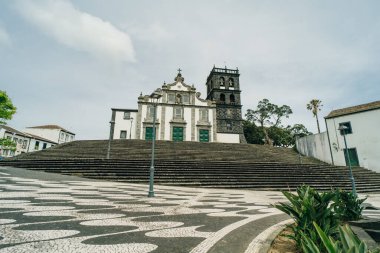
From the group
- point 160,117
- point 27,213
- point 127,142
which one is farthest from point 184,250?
point 160,117

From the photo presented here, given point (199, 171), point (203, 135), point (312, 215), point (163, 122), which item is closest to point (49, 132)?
point (163, 122)

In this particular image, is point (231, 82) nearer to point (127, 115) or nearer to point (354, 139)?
point (127, 115)

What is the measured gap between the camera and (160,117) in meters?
34.0

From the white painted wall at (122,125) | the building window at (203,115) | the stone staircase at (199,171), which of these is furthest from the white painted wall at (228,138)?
the stone staircase at (199,171)

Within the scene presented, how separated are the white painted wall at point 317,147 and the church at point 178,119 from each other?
10.8m

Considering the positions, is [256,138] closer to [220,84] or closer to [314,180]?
[220,84]

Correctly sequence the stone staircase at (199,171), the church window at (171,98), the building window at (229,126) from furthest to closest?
the building window at (229,126) < the church window at (171,98) < the stone staircase at (199,171)

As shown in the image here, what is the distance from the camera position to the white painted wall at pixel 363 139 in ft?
71.6

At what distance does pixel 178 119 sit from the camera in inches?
1352

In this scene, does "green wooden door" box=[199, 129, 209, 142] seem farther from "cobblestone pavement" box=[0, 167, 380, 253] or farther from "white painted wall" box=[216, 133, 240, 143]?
"cobblestone pavement" box=[0, 167, 380, 253]

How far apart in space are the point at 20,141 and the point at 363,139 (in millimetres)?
59305

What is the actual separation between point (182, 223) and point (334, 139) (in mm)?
26081

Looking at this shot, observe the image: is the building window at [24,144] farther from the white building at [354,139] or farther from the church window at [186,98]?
the white building at [354,139]

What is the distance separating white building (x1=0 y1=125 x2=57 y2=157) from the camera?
42.3m
